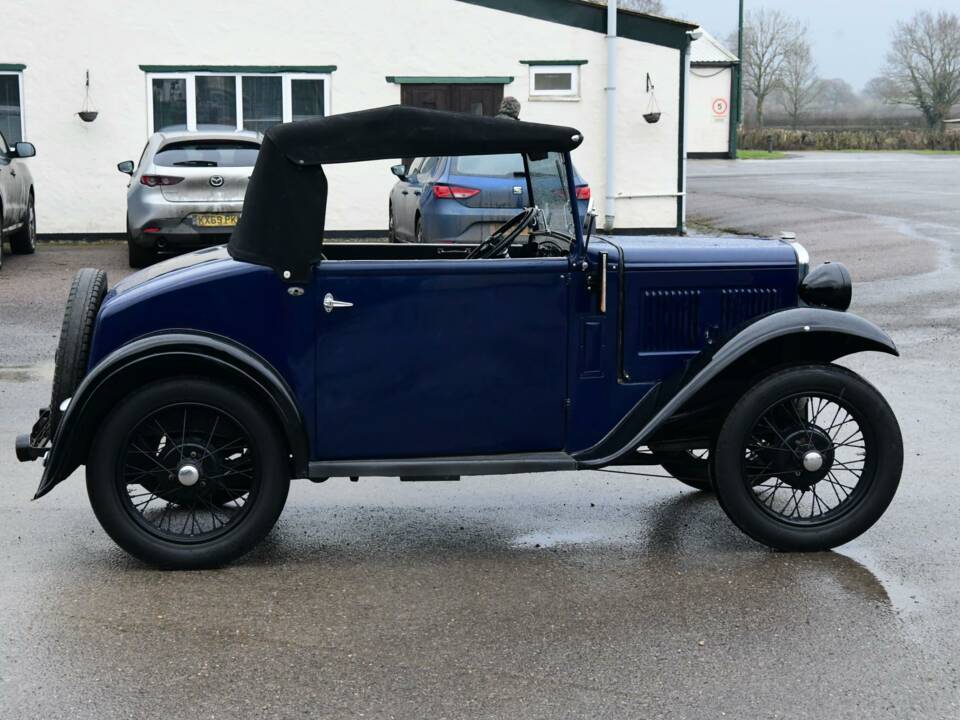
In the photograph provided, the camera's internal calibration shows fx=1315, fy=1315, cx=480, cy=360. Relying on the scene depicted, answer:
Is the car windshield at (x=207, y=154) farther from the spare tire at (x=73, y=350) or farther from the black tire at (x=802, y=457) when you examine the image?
the black tire at (x=802, y=457)

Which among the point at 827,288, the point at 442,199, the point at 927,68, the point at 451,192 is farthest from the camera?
the point at 927,68

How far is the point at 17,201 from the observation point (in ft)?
53.4

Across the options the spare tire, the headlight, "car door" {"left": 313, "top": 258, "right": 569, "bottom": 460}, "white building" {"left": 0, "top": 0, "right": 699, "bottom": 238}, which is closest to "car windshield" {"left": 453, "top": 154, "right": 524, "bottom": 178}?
"car door" {"left": 313, "top": 258, "right": 569, "bottom": 460}

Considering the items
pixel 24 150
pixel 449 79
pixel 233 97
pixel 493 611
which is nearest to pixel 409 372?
pixel 493 611

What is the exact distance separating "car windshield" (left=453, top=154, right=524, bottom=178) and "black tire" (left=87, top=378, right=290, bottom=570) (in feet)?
4.77

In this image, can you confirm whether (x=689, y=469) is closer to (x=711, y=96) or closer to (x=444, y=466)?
(x=444, y=466)

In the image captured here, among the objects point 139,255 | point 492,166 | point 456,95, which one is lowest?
point 139,255

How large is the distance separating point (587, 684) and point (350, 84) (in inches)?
643

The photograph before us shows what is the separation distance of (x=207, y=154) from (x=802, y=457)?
35.8 ft

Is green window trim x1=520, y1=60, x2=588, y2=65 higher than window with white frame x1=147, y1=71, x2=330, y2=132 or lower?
higher

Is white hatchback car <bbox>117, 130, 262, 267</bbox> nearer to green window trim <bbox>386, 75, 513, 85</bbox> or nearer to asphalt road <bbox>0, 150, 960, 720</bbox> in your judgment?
green window trim <bbox>386, 75, 513, 85</bbox>

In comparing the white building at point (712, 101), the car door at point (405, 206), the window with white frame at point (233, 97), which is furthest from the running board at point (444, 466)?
the white building at point (712, 101)

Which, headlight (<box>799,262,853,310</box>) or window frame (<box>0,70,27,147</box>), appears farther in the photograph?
window frame (<box>0,70,27,147</box>)

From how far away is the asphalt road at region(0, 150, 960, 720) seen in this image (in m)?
4.10
